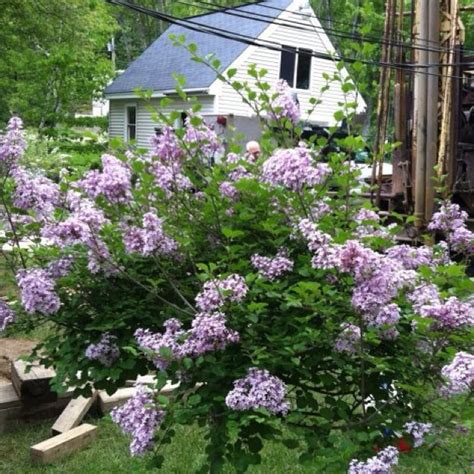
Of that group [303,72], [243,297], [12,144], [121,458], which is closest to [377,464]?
[243,297]

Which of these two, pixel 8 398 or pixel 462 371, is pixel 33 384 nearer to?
pixel 8 398

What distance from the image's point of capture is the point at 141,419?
2.28 m

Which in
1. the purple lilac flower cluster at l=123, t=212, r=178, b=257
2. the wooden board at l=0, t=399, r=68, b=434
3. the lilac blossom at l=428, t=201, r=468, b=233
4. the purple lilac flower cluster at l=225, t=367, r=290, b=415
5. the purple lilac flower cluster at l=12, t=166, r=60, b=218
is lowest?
the wooden board at l=0, t=399, r=68, b=434

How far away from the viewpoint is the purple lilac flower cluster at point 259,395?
215 centimetres

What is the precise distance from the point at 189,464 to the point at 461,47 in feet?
24.1

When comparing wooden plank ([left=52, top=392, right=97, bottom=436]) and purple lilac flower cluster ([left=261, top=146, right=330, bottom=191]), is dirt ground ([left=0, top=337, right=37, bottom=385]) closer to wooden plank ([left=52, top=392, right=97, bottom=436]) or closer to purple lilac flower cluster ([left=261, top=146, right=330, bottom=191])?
wooden plank ([left=52, top=392, right=97, bottom=436])

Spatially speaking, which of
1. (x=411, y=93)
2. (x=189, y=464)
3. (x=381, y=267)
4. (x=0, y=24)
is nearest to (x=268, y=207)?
(x=381, y=267)

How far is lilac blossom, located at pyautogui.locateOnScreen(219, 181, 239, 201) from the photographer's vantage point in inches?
107

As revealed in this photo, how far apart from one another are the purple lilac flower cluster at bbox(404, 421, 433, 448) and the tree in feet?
40.8

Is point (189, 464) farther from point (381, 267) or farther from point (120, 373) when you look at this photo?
point (381, 267)

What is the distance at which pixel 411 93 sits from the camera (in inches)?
403

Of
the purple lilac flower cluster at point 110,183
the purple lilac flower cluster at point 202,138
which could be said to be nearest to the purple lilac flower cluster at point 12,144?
the purple lilac flower cluster at point 110,183

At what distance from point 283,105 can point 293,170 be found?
57 cm

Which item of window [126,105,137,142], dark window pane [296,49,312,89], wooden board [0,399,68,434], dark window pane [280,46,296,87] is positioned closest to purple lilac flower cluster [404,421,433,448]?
wooden board [0,399,68,434]
